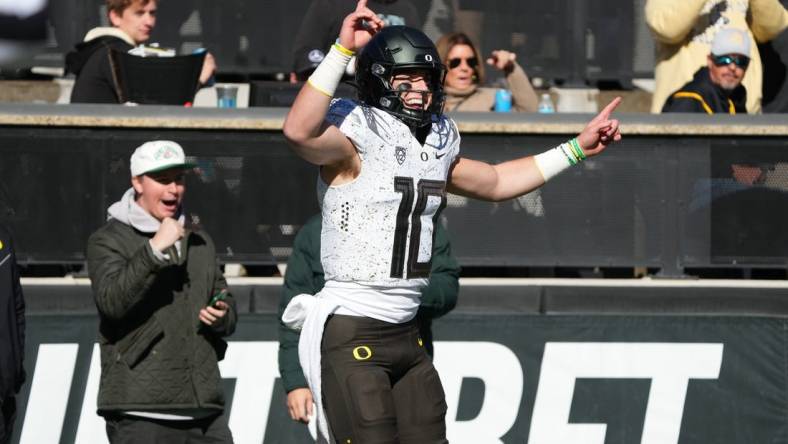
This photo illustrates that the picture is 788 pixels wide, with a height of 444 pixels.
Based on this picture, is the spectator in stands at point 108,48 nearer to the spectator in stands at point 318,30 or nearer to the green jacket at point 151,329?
the spectator in stands at point 318,30

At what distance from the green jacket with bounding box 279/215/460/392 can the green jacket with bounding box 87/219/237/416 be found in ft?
1.21

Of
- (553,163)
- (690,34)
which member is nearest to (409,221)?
(553,163)

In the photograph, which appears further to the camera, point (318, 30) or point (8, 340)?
point (318, 30)

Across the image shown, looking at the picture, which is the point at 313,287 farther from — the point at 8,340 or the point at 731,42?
the point at 731,42

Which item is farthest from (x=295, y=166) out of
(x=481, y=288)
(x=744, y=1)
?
(x=744, y=1)

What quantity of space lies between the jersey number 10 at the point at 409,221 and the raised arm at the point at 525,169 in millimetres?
335

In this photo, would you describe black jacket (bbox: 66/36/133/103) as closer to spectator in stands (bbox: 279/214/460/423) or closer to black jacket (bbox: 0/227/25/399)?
spectator in stands (bbox: 279/214/460/423)

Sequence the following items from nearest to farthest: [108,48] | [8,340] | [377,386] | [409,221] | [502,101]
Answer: [377,386] → [409,221] → [8,340] → [108,48] → [502,101]

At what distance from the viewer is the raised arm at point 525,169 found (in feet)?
21.6

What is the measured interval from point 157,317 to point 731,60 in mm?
4250

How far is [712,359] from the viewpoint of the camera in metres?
9.34

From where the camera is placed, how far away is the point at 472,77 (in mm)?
9898

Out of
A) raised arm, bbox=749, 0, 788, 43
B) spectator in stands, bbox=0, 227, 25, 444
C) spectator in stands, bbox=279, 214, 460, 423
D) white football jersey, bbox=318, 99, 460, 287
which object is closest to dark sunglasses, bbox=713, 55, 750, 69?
raised arm, bbox=749, 0, 788, 43

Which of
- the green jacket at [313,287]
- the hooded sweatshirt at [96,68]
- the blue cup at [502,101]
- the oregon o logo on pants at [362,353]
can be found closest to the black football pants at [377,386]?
the oregon o logo on pants at [362,353]
